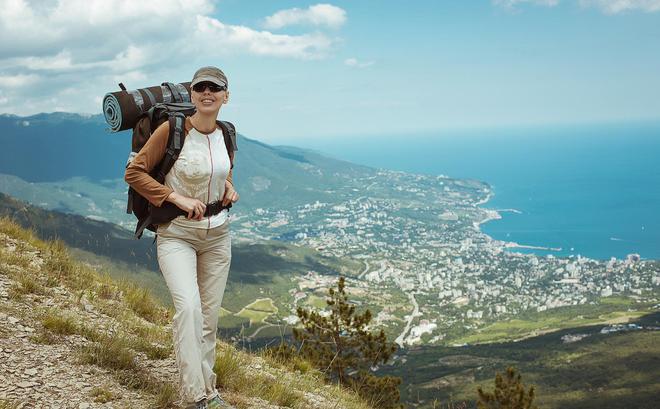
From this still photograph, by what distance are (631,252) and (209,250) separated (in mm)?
182712

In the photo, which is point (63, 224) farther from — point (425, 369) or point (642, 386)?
point (642, 386)

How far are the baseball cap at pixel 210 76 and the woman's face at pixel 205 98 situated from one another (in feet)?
0.11

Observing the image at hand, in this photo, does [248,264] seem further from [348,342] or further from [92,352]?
[92,352]

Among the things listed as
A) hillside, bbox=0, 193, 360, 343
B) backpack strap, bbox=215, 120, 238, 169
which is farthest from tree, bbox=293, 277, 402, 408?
hillside, bbox=0, 193, 360, 343

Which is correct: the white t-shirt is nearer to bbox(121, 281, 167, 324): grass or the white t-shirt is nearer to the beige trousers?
the beige trousers

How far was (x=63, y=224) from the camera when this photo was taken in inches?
3799

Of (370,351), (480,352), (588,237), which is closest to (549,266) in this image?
(588,237)

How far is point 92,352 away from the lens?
4.10 m

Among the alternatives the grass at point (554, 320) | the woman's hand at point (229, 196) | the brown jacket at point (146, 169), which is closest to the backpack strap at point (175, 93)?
the brown jacket at point (146, 169)

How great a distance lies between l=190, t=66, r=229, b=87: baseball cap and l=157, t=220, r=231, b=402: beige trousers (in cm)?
97

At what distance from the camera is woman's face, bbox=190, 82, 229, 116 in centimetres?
335

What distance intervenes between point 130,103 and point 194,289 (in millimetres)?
1422

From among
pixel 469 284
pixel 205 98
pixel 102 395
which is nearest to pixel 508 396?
pixel 102 395

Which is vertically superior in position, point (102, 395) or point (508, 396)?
point (102, 395)
